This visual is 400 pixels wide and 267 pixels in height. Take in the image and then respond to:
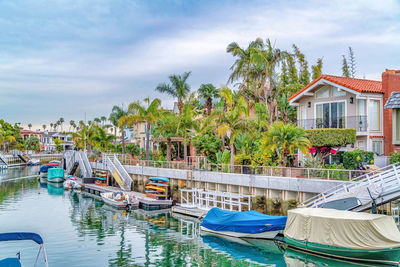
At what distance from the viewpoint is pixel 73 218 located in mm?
34156

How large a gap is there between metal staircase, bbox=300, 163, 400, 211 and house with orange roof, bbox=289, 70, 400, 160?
950cm

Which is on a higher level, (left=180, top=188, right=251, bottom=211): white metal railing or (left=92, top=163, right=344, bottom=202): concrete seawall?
(left=92, top=163, right=344, bottom=202): concrete seawall

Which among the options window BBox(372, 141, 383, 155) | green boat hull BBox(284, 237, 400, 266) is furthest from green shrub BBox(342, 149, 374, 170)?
green boat hull BBox(284, 237, 400, 266)

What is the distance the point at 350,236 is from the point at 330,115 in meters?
18.0

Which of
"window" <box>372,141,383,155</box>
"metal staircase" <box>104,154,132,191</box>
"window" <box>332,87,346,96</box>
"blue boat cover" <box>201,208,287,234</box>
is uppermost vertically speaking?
"window" <box>332,87,346,96</box>

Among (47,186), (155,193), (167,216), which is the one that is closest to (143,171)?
(155,193)

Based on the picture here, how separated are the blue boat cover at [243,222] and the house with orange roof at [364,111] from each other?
45.1 feet

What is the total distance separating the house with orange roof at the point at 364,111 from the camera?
33.5 m

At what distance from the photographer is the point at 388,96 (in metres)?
34.0

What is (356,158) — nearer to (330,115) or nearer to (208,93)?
(330,115)

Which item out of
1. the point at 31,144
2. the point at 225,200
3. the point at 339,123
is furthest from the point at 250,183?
the point at 31,144

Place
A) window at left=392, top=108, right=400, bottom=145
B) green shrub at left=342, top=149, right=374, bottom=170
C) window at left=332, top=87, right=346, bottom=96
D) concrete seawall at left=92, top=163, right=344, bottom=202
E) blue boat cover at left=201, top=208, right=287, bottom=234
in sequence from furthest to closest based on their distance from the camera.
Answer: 1. window at left=332, top=87, right=346, bottom=96
2. window at left=392, top=108, right=400, bottom=145
3. green shrub at left=342, top=149, right=374, bottom=170
4. concrete seawall at left=92, top=163, right=344, bottom=202
5. blue boat cover at left=201, top=208, right=287, bottom=234

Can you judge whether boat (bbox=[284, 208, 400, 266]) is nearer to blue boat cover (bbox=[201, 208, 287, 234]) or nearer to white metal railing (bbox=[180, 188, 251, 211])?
blue boat cover (bbox=[201, 208, 287, 234])

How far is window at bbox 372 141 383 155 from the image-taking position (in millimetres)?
Result: 33812
